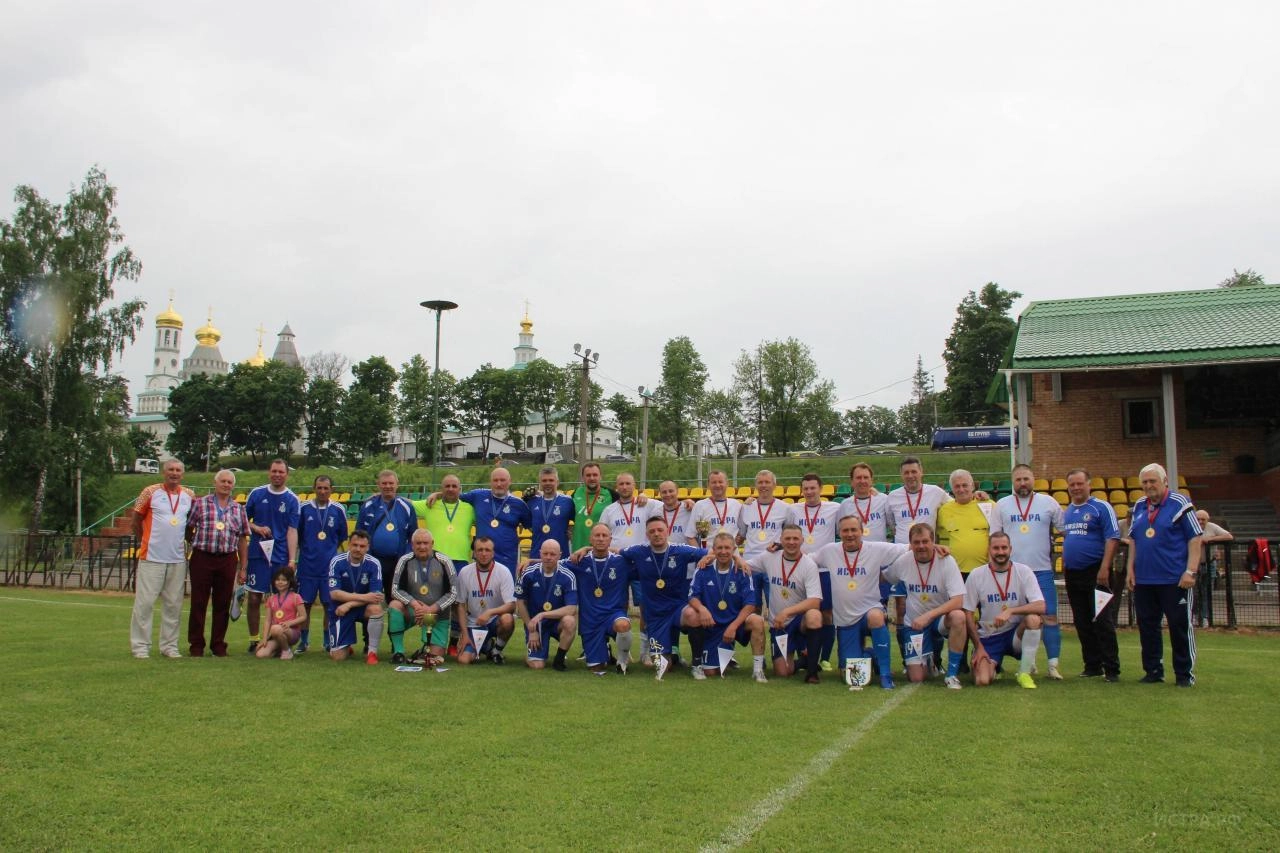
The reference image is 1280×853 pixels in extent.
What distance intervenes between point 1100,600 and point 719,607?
10.4 feet

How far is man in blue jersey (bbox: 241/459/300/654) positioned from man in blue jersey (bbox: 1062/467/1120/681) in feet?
24.8

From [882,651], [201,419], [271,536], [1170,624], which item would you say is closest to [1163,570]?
[1170,624]

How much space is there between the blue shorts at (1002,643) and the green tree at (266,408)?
7499 cm

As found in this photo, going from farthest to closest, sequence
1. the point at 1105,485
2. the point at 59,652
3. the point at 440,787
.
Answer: the point at 1105,485 < the point at 59,652 < the point at 440,787

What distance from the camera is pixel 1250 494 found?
2198cm

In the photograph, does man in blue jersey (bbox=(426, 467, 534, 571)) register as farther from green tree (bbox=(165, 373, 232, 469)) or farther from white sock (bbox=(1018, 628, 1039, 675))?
green tree (bbox=(165, 373, 232, 469))

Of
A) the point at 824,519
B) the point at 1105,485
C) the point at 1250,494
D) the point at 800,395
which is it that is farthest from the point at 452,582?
the point at 800,395

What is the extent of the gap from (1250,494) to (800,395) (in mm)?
44800

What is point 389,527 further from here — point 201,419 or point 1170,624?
point 201,419

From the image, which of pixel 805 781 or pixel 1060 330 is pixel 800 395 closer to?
pixel 1060 330

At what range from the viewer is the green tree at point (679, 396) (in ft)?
217

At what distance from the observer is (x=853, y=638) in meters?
7.56

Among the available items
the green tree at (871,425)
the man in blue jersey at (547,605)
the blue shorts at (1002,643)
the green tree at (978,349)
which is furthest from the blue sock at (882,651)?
the green tree at (871,425)

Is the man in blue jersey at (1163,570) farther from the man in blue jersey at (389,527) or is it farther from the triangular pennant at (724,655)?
the man in blue jersey at (389,527)
